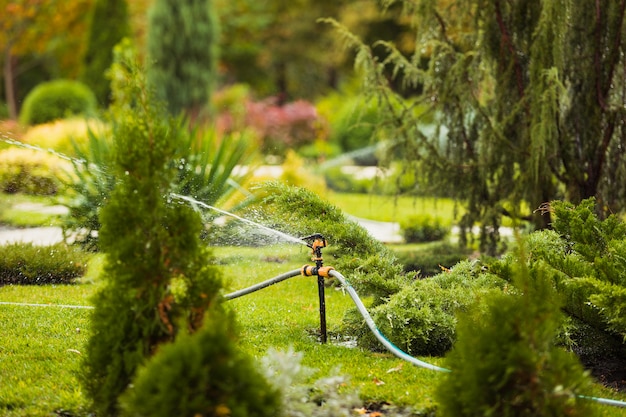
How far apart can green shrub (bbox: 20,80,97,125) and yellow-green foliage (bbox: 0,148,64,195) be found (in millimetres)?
9802

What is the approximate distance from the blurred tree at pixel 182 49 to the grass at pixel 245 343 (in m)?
13.3

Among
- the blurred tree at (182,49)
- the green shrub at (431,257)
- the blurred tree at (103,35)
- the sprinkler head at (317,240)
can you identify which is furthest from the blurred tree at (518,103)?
the blurred tree at (103,35)

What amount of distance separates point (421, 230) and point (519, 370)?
267 inches

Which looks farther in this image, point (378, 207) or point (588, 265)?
point (378, 207)

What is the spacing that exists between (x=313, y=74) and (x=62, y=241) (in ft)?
87.6

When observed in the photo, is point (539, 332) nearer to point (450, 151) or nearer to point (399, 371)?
point (399, 371)

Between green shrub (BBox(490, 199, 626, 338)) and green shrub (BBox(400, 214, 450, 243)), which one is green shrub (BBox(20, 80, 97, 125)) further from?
green shrub (BBox(490, 199, 626, 338))

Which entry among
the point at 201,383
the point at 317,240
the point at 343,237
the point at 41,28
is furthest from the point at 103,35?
the point at 201,383

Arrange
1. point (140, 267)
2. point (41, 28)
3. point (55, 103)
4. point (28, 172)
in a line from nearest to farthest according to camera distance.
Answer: point (140, 267)
point (28, 172)
point (55, 103)
point (41, 28)

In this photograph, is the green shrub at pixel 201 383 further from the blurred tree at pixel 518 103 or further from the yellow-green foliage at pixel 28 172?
the yellow-green foliage at pixel 28 172

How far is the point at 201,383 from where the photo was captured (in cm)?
248

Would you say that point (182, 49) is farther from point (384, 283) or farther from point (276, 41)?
point (384, 283)

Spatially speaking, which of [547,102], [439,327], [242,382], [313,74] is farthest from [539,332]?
[313,74]

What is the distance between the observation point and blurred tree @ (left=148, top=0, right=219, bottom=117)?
1947 cm
